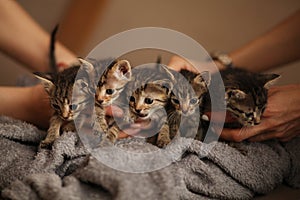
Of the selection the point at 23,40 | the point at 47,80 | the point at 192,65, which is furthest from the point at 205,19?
the point at 47,80

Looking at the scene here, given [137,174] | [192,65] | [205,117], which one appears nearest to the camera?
[137,174]

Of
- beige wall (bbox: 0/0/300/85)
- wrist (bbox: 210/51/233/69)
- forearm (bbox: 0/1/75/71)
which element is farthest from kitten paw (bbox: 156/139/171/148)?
beige wall (bbox: 0/0/300/85)

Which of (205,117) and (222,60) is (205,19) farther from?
(205,117)

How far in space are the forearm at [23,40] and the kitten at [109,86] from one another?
23.4 inches

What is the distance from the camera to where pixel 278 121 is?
3.98 ft

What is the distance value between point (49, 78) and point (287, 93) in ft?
2.19

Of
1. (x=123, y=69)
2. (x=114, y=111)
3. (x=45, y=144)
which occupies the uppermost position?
(x=123, y=69)

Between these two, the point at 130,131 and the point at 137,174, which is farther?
the point at 130,131

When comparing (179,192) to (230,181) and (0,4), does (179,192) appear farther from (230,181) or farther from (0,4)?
(0,4)

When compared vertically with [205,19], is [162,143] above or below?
below

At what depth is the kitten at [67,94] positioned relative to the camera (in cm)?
106

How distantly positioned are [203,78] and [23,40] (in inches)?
32.2

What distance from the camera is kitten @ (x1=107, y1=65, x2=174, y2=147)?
3.58ft

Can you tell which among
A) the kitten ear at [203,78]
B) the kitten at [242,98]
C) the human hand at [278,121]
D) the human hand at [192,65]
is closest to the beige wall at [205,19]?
the human hand at [192,65]
